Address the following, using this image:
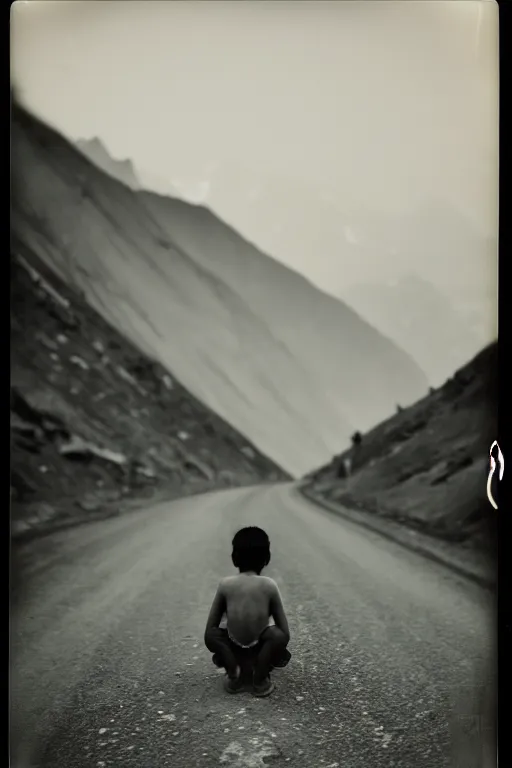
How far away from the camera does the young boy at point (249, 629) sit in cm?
238

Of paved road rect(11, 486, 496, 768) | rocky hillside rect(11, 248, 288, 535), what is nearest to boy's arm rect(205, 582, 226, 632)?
paved road rect(11, 486, 496, 768)

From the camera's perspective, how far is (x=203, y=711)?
90.3 inches

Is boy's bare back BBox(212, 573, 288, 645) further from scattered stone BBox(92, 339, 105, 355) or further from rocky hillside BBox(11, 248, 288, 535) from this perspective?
scattered stone BBox(92, 339, 105, 355)

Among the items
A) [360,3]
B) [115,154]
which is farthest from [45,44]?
[360,3]

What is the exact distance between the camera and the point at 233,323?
2.99m

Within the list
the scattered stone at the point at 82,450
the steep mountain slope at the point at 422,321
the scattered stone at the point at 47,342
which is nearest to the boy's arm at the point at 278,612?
the scattered stone at the point at 82,450

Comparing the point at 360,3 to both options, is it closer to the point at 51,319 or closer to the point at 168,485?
the point at 51,319

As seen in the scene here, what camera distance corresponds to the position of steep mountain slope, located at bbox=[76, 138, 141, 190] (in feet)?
9.20

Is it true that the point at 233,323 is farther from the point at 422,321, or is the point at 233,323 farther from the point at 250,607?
the point at 250,607

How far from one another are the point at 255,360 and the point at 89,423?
2.90ft

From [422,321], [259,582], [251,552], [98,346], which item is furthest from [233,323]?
[259,582]

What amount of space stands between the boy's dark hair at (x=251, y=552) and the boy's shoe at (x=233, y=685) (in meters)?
0.42

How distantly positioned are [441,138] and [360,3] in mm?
732

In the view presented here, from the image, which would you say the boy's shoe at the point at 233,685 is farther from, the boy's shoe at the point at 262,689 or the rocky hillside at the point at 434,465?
the rocky hillside at the point at 434,465
